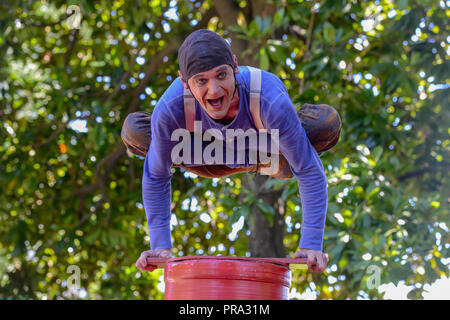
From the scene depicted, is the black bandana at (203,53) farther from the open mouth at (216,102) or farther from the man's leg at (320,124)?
the man's leg at (320,124)

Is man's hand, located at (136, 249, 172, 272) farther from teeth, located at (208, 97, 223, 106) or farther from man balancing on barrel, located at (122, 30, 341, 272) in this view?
teeth, located at (208, 97, 223, 106)

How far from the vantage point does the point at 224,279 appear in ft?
5.23

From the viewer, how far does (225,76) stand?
5.44 feet

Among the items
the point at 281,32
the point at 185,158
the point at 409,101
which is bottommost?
the point at 185,158

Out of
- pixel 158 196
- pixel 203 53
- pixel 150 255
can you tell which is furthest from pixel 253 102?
pixel 150 255

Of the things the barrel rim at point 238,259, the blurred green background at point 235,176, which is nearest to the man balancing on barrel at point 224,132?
the barrel rim at point 238,259

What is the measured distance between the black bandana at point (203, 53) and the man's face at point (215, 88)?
0.6 inches

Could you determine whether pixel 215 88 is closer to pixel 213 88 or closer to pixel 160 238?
pixel 213 88

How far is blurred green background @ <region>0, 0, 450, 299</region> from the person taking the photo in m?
3.24

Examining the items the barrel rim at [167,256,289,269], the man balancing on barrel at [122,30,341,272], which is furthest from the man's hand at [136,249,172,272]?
the barrel rim at [167,256,289,269]
